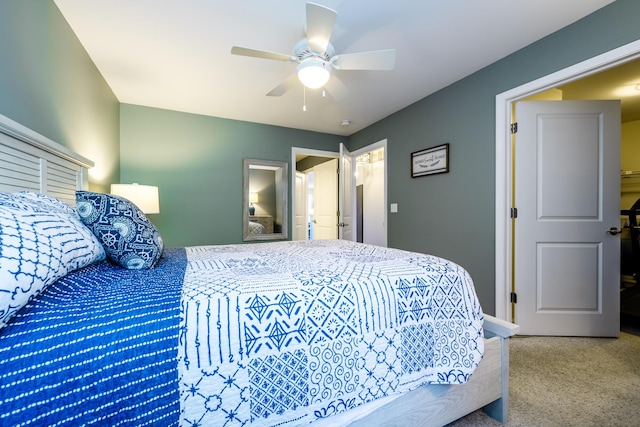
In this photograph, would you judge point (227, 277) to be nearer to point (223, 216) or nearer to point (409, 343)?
point (409, 343)

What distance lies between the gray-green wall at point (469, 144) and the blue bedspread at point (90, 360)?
2624 millimetres

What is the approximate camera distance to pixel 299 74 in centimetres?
182

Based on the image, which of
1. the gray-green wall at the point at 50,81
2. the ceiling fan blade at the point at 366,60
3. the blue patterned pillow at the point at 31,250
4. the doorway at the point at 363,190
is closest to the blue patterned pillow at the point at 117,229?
the blue patterned pillow at the point at 31,250

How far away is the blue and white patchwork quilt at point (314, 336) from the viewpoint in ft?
2.54

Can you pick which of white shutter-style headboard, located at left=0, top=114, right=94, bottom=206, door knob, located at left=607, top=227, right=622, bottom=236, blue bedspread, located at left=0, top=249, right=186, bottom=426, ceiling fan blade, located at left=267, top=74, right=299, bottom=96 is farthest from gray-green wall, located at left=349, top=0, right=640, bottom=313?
white shutter-style headboard, located at left=0, top=114, right=94, bottom=206

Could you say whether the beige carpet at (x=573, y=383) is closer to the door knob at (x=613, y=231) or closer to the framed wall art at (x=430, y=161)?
the door knob at (x=613, y=231)

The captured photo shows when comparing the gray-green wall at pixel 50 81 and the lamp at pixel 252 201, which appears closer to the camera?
the gray-green wall at pixel 50 81

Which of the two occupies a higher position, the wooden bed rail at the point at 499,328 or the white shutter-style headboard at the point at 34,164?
the white shutter-style headboard at the point at 34,164

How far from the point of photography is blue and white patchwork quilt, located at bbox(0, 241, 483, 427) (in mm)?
621

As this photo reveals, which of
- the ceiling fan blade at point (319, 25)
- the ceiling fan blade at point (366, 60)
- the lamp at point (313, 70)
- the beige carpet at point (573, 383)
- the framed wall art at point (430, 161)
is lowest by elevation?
the beige carpet at point (573, 383)

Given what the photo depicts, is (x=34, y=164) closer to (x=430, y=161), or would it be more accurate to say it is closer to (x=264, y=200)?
(x=264, y=200)

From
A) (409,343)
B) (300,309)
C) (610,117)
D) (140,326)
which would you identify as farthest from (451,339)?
(610,117)

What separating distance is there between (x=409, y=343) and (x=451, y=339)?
228 millimetres

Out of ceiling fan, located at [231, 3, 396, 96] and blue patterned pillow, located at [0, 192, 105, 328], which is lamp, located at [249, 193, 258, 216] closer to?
ceiling fan, located at [231, 3, 396, 96]
